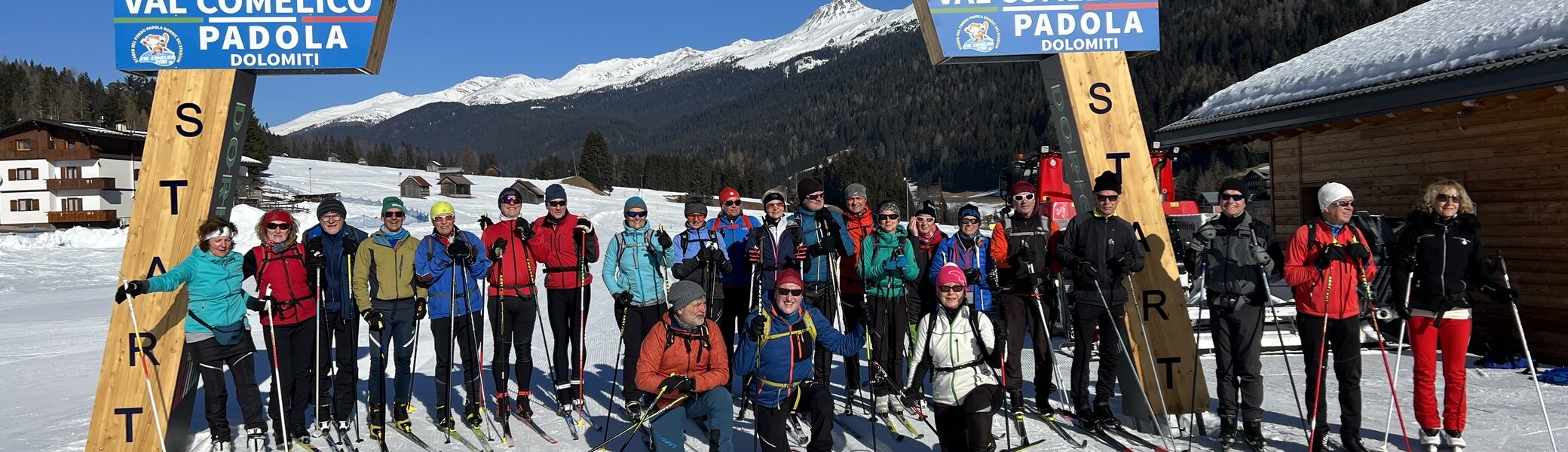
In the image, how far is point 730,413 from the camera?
16.0 feet

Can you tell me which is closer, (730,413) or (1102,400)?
(730,413)

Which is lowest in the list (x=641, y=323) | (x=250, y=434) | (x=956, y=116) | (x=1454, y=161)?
(x=250, y=434)

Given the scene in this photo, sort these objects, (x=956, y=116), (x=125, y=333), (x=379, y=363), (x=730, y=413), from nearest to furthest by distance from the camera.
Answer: (x=730, y=413), (x=125, y=333), (x=379, y=363), (x=956, y=116)

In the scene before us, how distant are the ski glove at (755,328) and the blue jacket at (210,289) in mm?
3273

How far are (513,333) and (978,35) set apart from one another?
410cm

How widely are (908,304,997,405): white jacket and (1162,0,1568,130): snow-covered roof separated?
5640mm

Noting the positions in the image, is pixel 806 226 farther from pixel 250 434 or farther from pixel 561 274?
pixel 250 434

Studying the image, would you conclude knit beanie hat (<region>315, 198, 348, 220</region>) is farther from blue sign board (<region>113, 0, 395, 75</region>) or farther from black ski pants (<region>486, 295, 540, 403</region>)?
black ski pants (<region>486, 295, 540, 403</region>)

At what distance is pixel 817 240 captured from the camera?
6.43m

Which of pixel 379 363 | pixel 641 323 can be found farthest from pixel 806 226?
pixel 379 363

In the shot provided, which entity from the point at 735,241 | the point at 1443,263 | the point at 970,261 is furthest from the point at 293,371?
the point at 1443,263

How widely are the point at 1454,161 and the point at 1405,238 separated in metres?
4.67

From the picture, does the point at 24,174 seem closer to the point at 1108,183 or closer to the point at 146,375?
the point at 146,375

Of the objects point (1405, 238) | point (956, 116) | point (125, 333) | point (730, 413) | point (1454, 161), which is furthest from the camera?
point (956, 116)
